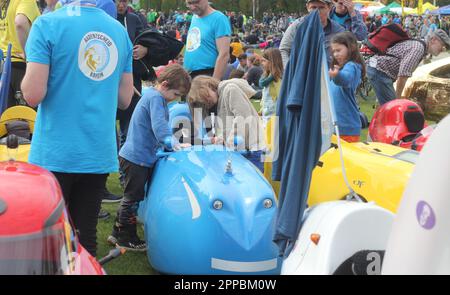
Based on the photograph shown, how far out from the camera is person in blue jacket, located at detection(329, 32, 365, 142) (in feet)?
18.8

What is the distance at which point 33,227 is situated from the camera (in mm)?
2508

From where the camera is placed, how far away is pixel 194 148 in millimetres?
4836

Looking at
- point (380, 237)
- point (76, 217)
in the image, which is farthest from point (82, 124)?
point (380, 237)

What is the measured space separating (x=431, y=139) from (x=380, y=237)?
87 cm

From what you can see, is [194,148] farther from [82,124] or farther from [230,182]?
[82,124]

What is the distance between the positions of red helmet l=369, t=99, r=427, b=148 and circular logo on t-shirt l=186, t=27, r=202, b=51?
185 cm

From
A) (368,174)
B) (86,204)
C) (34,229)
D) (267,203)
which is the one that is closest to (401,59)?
(368,174)

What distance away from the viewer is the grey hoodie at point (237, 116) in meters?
5.20

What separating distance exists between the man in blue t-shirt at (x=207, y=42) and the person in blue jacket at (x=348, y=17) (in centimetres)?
173

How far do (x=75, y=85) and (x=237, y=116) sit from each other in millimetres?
1971

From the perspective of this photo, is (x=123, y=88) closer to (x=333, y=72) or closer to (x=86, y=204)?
(x=86, y=204)

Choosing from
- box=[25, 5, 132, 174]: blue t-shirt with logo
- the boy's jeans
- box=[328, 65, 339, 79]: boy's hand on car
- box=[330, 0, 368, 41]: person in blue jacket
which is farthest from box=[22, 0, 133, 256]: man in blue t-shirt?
the boy's jeans

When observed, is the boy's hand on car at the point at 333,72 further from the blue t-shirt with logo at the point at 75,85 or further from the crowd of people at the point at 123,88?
the blue t-shirt with logo at the point at 75,85

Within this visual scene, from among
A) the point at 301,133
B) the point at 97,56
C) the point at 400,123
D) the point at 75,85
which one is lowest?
the point at 400,123
